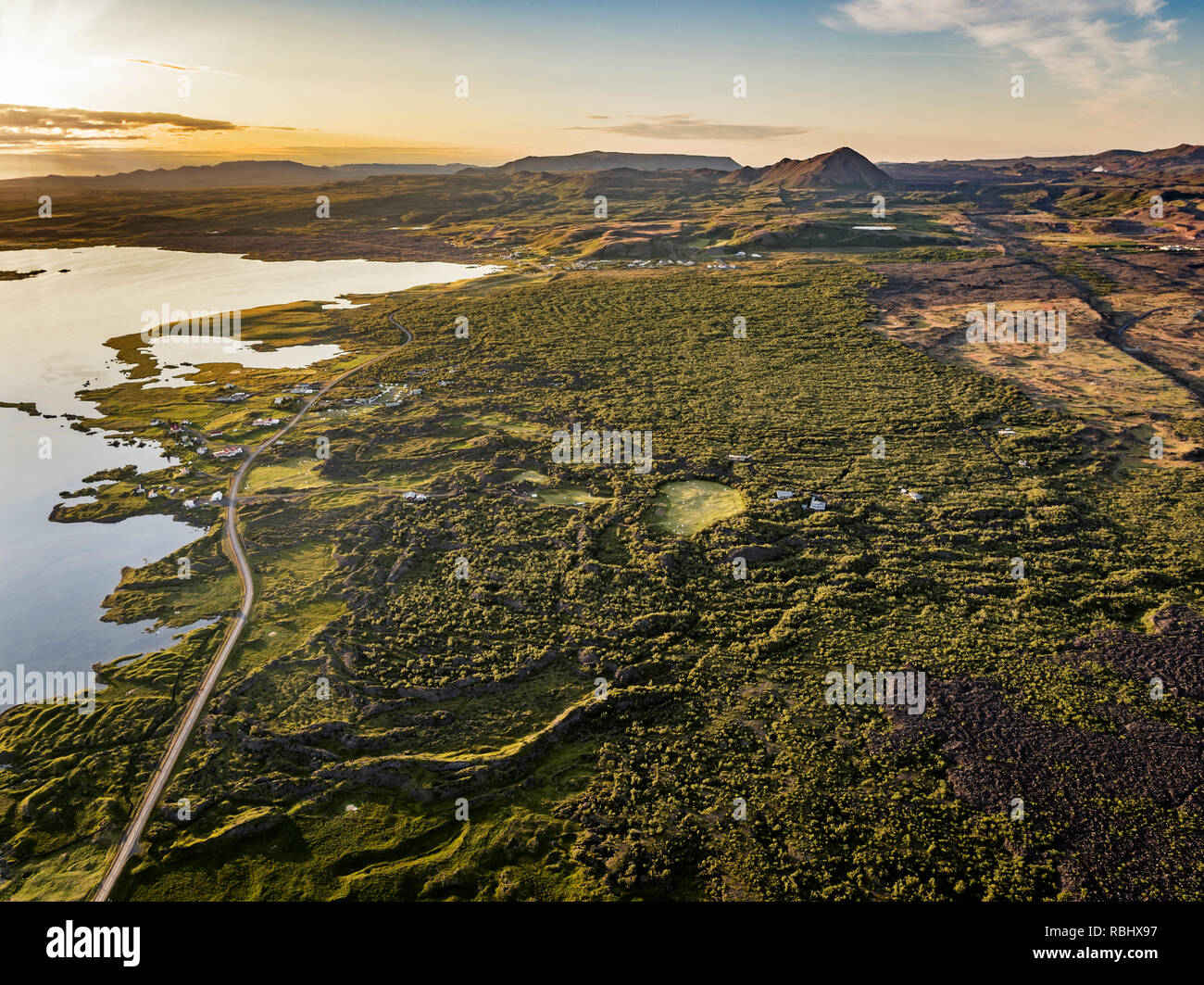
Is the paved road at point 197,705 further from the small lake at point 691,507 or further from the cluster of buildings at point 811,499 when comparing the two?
the cluster of buildings at point 811,499

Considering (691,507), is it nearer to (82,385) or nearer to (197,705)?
(197,705)

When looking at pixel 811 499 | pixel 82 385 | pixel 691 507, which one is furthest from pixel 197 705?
pixel 82 385

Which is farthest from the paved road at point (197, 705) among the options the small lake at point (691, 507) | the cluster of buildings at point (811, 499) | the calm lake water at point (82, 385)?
the cluster of buildings at point (811, 499)

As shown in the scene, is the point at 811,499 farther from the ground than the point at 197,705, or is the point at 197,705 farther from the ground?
the point at 811,499

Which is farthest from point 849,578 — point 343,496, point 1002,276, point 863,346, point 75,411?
point 1002,276

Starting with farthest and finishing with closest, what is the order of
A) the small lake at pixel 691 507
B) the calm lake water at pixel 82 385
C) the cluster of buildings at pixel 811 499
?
1. the cluster of buildings at pixel 811 499
2. the small lake at pixel 691 507
3. the calm lake water at pixel 82 385

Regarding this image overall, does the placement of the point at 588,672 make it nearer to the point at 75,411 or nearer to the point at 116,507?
the point at 116,507
